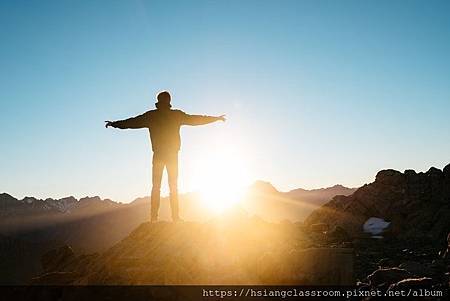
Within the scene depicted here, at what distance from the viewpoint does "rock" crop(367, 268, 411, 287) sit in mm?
8711

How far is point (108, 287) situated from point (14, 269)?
175984 millimetres

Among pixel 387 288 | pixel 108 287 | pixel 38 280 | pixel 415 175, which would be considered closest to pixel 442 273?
pixel 387 288

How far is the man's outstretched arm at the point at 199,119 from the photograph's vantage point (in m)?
14.0

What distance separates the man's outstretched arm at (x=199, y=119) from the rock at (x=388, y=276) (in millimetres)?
7142

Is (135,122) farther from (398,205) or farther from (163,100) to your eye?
(398,205)

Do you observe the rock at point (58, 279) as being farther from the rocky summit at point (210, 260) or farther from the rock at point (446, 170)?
the rock at point (446, 170)

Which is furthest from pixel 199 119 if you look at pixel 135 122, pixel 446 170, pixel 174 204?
pixel 446 170

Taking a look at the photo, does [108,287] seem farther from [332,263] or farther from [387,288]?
[387,288]

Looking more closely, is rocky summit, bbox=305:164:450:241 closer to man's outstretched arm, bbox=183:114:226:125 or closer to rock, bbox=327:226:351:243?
rock, bbox=327:226:351:243

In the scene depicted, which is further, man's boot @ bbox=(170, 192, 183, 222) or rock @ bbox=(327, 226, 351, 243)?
rock @ bbox=(327, 226, 351, 243)

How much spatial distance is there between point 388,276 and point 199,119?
7704 mm

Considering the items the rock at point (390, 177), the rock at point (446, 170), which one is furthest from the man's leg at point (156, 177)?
the rock at point (390, 177)

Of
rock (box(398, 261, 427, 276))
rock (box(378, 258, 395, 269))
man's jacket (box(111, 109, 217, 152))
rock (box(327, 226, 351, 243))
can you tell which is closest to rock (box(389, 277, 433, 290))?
rock (box(398, 261, 427, 276))

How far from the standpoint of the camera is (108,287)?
10.2 metres
